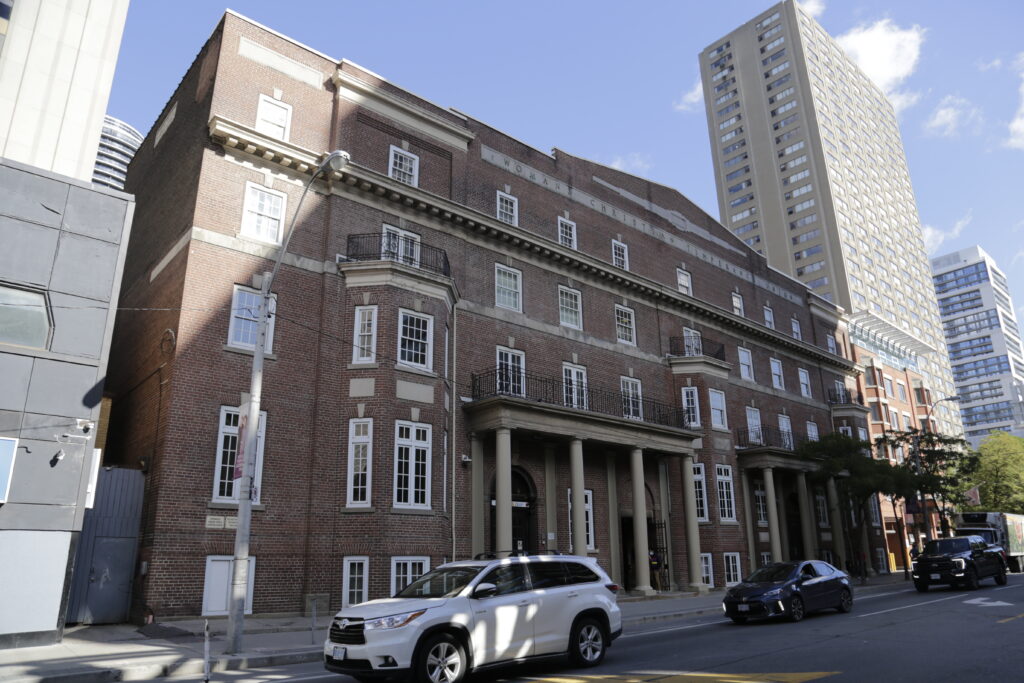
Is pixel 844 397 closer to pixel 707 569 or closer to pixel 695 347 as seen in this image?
pixel 695 347

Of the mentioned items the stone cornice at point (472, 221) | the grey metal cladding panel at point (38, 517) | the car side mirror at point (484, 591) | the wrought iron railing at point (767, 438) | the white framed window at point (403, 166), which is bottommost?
the car side mirror at point (484, 591)

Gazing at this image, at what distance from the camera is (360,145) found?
80.1ft

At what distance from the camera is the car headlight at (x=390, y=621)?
9.02 metres

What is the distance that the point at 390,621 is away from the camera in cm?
905

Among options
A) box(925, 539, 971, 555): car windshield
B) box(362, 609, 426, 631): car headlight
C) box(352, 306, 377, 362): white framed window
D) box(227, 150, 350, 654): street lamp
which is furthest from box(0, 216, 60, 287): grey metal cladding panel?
box(925, 539, 971, 555): car windshield

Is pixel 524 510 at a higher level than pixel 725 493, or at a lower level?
lower

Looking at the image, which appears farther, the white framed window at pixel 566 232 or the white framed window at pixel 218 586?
the white framed window at pixel 566 232

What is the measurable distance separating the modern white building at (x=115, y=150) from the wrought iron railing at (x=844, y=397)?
324ft

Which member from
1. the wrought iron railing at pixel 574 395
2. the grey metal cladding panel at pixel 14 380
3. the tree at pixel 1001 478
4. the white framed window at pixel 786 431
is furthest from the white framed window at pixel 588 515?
the tree at pixel 1001 478

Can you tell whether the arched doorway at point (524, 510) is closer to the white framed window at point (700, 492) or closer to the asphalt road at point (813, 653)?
the asphalt road at point (813, 653)

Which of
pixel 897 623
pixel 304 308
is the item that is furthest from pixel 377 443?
pixel 897 623

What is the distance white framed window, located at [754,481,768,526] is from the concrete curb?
90.7 feet

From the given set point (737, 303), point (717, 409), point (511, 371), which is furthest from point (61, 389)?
point (737, 303)

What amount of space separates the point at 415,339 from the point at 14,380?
1069 cm
